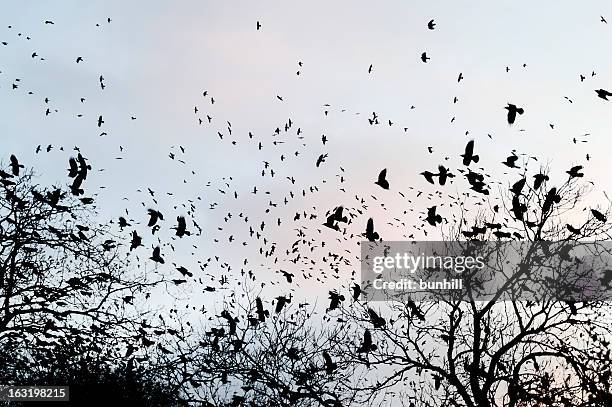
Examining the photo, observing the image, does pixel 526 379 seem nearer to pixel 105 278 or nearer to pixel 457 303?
pixel 457 303

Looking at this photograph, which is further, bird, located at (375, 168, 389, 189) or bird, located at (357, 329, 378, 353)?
bird, located at (357, 329, 378, 353)

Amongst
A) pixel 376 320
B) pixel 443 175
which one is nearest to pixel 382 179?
pixel 443 175

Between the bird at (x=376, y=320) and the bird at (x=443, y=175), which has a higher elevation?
the bird at (x=443, y=175)

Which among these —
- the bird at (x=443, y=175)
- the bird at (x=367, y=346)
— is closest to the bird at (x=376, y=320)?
the bird at (x=367, y=346)

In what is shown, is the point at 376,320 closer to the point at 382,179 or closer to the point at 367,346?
the point at 367,346

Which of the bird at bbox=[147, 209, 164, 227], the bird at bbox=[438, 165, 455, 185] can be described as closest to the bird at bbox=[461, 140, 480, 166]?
the bird at bbox=[438, 165, 455, 185]

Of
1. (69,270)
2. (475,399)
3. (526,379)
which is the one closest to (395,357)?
(475,399)

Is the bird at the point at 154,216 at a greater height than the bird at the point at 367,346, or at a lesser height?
greater

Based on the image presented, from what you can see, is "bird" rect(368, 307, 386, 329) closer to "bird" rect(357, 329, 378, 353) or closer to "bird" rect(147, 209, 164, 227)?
"bird" rect(357, 329, 378, 353)

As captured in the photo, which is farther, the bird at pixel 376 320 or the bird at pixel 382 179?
the bird at pixel 376 320

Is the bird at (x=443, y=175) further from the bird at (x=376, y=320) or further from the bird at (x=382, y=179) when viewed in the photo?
the bird at (x=376, y=320)

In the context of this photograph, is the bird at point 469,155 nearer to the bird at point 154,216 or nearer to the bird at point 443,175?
the bird at point 443,175

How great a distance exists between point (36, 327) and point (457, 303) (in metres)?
12.2

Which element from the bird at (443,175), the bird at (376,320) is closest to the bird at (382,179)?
the bird at (443,175)
